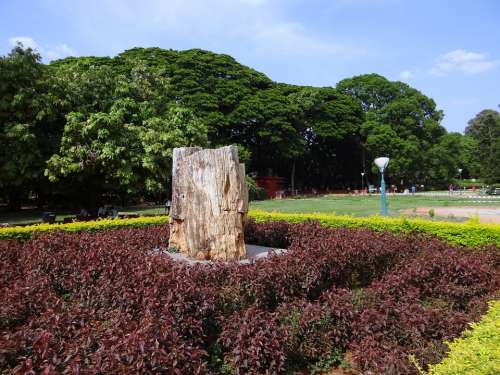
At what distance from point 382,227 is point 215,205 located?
16.9ft

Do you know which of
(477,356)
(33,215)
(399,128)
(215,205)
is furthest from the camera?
(399,128)

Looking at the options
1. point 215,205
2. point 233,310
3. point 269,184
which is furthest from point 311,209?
point 233,310

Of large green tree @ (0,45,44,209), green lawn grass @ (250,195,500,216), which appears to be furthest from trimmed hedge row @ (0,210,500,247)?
large green tree @ (0,45,44,209)

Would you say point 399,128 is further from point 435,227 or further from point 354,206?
point 435,227

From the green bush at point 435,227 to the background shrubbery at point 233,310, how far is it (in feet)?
4.75

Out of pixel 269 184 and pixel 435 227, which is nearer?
pixel 435 227

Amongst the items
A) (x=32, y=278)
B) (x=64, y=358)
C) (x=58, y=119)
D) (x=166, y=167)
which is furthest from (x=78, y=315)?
(x=58, y=119)

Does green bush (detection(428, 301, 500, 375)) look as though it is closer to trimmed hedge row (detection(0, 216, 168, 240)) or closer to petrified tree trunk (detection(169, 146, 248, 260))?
petrified tree trunk (detection(169, 146, 248, 260))

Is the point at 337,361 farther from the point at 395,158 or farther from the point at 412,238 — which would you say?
the point at 395,158

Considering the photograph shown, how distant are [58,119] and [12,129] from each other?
2.58 metres

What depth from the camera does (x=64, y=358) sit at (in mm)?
3656

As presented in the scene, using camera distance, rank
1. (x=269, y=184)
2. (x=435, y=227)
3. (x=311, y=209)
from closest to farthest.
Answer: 1. (x=435, y=227)
2. (x=311, y=209)
3. (x=269, y=184)

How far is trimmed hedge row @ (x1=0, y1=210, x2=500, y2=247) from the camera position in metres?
9.88

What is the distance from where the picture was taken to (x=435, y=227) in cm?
1062
